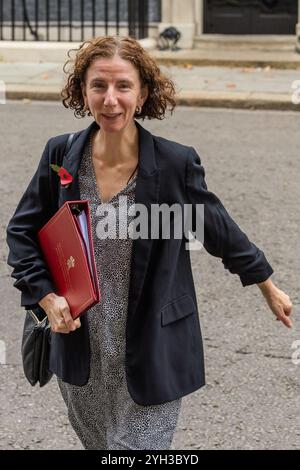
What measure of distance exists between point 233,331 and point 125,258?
268cm

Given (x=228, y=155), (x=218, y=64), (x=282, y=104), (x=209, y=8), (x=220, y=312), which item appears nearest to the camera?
(x=220, y=312)

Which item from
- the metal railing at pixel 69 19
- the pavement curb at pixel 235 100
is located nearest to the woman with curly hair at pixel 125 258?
the pavement curb at pixel 235 100

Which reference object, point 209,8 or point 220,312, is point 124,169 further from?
point 209,8

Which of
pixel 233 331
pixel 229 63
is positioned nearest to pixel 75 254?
pixel 233 331

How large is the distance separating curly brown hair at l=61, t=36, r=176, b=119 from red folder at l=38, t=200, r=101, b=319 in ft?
1.31

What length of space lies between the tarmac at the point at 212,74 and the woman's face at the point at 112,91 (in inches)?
398

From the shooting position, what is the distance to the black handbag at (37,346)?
3223 millimetres

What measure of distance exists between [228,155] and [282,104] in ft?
10.2

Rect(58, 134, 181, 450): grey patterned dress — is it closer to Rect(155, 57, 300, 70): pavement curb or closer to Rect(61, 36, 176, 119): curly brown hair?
Rect(61, 36, 176, 119): curly brown hair

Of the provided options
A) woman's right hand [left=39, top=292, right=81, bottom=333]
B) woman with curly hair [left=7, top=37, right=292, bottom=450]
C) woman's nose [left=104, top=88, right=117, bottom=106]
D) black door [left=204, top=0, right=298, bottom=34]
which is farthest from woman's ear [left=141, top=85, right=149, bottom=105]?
black door [left=204, top=0, right=298, bottom=34]

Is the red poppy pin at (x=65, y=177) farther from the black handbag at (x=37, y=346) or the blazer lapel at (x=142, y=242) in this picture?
the black handbag at (x=37, y=346)

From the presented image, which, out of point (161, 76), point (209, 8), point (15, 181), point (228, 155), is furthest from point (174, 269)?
point (209, 8)

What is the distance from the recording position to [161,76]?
123 inches

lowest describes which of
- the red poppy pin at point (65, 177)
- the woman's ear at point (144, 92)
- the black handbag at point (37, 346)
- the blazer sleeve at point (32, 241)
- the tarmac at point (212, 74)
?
the tarmac at point (212, 74)
